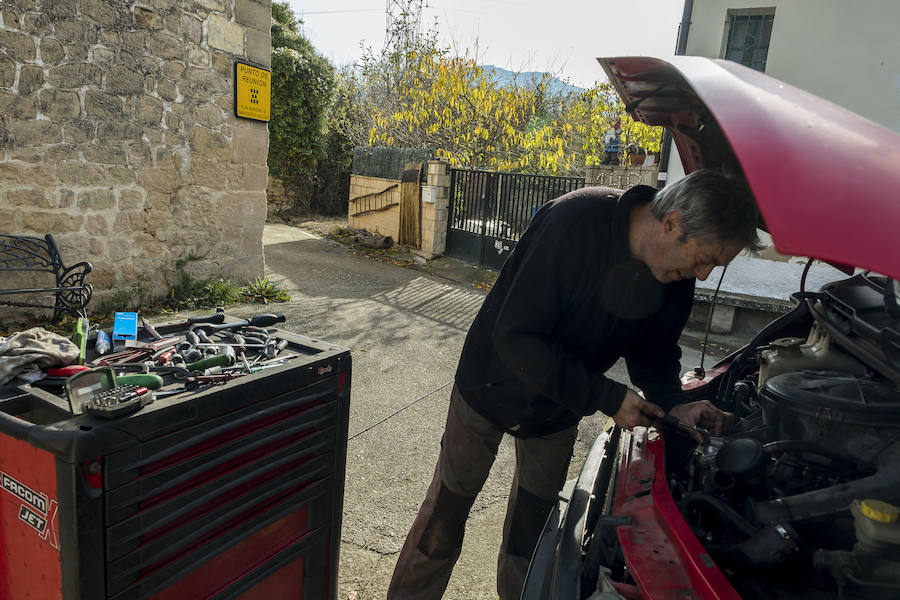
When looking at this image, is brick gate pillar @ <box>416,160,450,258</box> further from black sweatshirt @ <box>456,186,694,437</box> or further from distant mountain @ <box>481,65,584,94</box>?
black sweatshirt @ <box>456,186,694,437</box>

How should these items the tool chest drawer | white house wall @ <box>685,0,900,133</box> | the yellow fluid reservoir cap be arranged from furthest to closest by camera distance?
1. white house wall @ <box>685,0,900,133</box>
2. the tool chest drawer
3. the yellow fluid reservoir cap

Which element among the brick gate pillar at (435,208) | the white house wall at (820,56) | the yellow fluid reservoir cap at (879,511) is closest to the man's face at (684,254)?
the yellow fluid reservoir cap at (879,511)

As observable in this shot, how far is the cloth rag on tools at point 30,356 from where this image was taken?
1543 millimetres

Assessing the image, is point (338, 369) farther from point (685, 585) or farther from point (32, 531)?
point (685, 585)

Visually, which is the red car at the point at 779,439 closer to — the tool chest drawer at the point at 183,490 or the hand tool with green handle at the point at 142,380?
the tool chest drawer at the point at 183,490

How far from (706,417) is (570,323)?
624mm

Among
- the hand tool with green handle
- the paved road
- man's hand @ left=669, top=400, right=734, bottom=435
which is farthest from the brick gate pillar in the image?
the hand tool with green handle

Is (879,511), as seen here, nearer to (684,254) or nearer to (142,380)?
(684,254)

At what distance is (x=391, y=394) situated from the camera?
4.73 m

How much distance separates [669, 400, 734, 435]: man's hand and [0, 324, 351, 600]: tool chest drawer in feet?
4.13

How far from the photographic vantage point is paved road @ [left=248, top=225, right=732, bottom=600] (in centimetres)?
289

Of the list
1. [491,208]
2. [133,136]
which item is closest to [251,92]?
[133,136]

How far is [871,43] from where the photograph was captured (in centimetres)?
693

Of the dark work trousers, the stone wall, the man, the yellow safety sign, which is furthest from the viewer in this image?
the yellow safety sign
